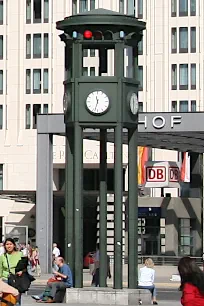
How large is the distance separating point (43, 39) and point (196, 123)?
3400 centimetres

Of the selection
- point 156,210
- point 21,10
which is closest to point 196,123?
point 156,210

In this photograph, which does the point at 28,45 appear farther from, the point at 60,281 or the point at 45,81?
the point at 60,281

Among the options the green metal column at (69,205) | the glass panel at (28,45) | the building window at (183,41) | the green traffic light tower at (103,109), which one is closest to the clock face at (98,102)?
the green traffic light tower at (103,109)

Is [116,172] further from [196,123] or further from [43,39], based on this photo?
[43,39]

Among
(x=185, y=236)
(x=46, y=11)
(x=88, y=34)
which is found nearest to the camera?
(x=88, y=34)

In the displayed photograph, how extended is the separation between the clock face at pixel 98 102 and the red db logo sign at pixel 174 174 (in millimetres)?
35738

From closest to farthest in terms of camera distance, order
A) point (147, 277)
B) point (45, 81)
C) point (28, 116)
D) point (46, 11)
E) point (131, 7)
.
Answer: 1. point (147, 277)
2. point (28, 116)
3. point (45, 81)
4. point (131, 7)
5. point (46, 11)

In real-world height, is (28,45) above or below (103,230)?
above

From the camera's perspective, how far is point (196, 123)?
4512 centimetres

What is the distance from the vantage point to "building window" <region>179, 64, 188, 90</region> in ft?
248

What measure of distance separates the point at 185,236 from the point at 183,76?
1261cm

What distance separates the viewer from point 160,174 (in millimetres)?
62688

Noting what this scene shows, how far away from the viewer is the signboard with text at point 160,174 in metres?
62.4

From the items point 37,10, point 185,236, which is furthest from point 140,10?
point 185,236
